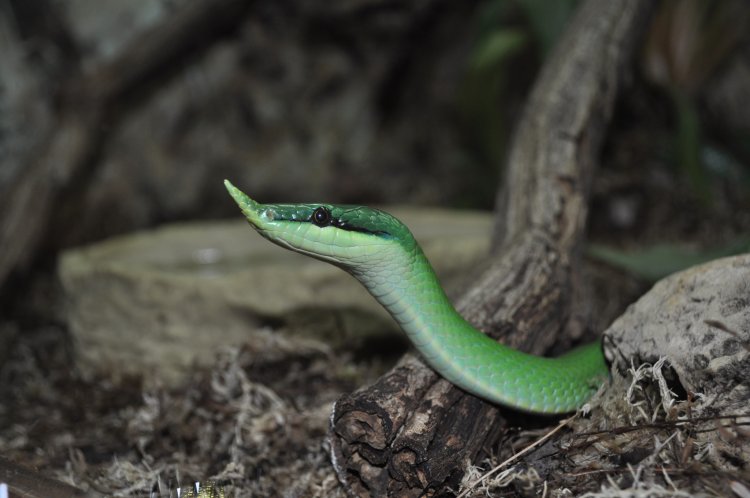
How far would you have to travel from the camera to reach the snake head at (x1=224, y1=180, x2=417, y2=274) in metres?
2.41

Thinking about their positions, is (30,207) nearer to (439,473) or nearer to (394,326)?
(394,326)

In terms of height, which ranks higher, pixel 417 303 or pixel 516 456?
pixel 417 303

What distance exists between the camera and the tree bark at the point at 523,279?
2.35 m

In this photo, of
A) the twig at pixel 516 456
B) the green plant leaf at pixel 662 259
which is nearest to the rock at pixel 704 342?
the twig at pixel 516 456

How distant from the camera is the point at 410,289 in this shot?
2486mm

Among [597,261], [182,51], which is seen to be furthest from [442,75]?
[597,261]

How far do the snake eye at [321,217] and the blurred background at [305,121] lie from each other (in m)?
2.43

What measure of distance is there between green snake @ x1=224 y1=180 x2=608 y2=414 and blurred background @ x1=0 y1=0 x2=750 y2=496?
6.91 feet

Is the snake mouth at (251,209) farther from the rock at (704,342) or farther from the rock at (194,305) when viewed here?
the rock at (194,305)

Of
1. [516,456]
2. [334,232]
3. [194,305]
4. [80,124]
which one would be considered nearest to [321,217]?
[334,232]

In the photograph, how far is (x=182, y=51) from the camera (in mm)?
6414

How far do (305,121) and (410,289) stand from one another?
16.5 ft

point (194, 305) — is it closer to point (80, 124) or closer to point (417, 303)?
point (417, 303)

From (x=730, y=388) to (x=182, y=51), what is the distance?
5.70m
